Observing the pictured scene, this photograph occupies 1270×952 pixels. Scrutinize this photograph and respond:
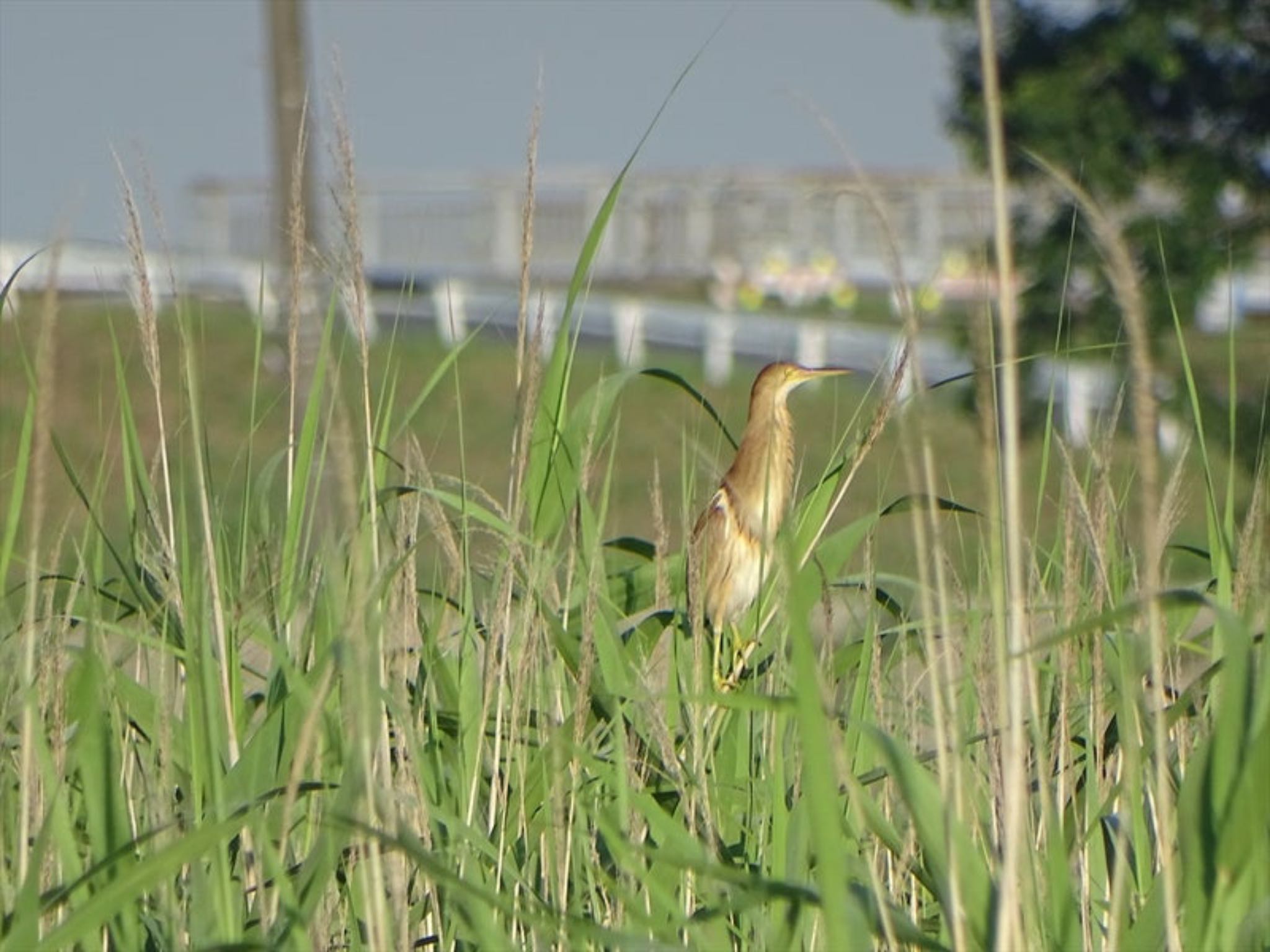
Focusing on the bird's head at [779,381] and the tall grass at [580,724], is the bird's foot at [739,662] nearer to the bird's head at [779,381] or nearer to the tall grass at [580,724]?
the tall grass at [580,724]

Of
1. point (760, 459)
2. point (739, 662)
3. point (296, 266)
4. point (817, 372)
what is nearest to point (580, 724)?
point (296, 266)

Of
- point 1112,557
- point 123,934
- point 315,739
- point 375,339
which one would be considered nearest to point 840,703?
point 1112,557

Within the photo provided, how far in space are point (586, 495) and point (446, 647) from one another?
1.05ft

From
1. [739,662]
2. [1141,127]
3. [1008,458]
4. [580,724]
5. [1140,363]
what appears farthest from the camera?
[1141,127]

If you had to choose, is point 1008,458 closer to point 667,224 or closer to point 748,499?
point 748,499

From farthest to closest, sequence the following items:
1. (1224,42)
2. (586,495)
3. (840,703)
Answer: (1224,42)
(840,703)
(586,495)

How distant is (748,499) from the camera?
3.59 m

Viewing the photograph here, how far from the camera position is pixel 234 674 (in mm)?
2293

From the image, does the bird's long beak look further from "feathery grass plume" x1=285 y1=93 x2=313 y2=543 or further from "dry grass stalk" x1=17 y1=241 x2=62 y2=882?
"dry grass stalk" x1=17 y1=241 x2=62 y2=882

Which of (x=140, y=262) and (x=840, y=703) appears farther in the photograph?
(x=840, y=703)

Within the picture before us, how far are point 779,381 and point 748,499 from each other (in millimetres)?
380

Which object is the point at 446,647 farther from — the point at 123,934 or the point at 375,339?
the point at 375,339

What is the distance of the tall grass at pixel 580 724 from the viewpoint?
168cm

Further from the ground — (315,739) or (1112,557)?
(1112,557)
